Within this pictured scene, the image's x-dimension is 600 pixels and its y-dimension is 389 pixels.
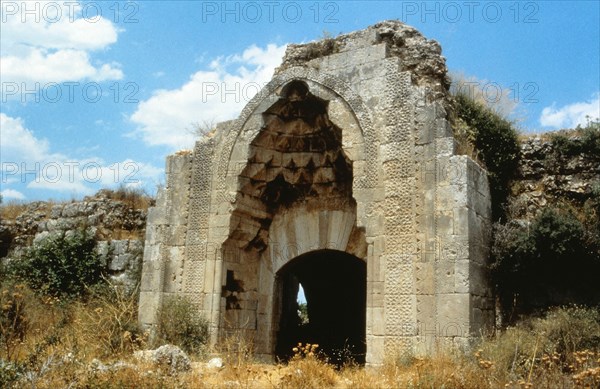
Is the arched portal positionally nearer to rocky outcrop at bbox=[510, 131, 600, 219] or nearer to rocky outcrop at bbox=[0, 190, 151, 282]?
rocky outcrop at bbox=[0, 190, 151, 282]

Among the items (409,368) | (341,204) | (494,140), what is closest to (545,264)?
(494,140)

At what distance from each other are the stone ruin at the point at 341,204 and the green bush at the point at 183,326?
19 cm

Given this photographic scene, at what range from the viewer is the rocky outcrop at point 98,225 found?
13.5 meters

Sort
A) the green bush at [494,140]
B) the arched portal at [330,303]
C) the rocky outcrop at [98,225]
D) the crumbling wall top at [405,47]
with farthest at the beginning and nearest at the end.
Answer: the arched portal at [330,303] → the rocky outcrop at [98,225] → the green bush at [494,140] → the crumbling wall top at [405,47]

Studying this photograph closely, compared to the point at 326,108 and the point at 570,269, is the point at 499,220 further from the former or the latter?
the point at 326,108

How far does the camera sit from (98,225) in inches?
566

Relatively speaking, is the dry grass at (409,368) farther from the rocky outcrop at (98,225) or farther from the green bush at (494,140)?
the rocky outcrop at (98,225)

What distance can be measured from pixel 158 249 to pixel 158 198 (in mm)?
952

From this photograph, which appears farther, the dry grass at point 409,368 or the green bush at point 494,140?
the green bush at point 494,140

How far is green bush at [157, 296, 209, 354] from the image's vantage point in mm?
9484

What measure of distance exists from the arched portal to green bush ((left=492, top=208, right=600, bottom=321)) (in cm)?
495

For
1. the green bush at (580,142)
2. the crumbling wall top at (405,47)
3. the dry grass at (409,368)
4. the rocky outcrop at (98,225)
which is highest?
the crumbling wall top at (405,47)

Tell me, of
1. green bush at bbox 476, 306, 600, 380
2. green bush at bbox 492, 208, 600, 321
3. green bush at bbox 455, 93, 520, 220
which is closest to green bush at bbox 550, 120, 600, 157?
green bush at bbox 455, 93, 520, 220

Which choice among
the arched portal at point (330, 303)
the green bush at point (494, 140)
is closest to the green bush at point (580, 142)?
the green bush at point (494, 140)
